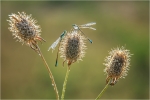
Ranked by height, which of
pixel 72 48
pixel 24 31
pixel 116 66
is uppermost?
pixel 24 31

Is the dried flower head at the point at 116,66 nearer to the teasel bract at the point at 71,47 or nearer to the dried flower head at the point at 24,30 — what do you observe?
the teasel bract at the point at 71,47

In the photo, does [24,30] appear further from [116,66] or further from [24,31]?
[116,66]

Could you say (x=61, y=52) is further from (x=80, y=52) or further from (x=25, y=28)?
(x=25, y=28)

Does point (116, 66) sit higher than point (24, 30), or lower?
lower

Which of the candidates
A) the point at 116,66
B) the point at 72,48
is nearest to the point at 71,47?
the point at 72,48

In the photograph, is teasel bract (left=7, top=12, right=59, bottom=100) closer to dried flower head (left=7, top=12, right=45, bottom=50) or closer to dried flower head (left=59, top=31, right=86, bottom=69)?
dried flower head (left=7, top=12, right=45, bottom=50)

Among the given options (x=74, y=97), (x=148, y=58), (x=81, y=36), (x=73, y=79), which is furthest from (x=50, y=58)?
(x=81, y=36)
